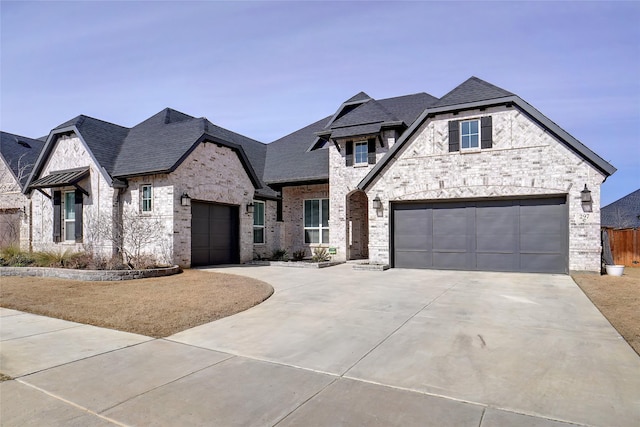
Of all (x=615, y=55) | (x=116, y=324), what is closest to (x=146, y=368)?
(x=116, y=324)

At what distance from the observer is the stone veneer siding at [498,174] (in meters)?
12.0

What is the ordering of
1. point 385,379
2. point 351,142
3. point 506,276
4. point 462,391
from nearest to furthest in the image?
1. point 462,391
2. point 385,379
3. point 506,276
4. point 351,142

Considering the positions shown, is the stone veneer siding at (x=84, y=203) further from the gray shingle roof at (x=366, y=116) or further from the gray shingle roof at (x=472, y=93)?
the gray shingle roof at (x=472, y=93)

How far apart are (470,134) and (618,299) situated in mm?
7288

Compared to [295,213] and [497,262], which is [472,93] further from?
[295,213]

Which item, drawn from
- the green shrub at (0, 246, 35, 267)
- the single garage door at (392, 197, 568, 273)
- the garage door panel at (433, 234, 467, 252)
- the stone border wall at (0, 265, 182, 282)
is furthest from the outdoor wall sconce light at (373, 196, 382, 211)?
the green shrub at (0, 246, 35, 267)

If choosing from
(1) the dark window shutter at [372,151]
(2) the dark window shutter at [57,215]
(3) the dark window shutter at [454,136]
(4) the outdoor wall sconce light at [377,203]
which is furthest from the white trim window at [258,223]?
(3) the dark window shutter at [454,136]

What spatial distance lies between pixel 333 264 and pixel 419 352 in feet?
37.7

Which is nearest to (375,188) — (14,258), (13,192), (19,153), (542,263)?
(542,263)

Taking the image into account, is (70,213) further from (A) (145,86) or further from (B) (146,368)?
(B) (146,368)

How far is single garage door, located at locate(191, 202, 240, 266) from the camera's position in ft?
50.7

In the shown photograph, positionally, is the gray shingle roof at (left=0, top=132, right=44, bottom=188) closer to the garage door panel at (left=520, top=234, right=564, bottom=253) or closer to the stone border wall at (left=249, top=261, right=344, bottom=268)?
the stone border wall at (left=249, top=261, right=344, bottom=268)

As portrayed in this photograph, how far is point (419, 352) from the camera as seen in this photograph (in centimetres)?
491

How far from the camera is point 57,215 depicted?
16500mm
